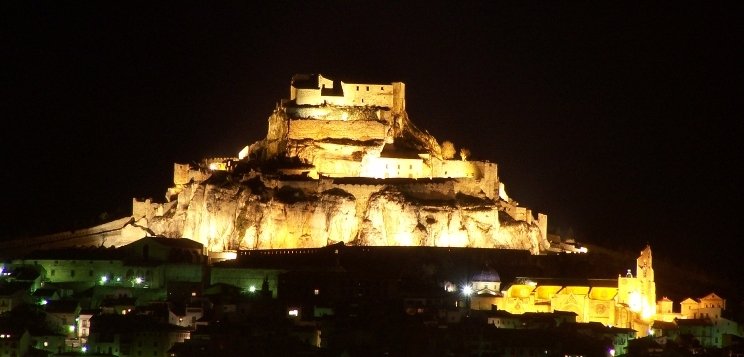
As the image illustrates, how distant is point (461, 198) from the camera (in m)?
95.7

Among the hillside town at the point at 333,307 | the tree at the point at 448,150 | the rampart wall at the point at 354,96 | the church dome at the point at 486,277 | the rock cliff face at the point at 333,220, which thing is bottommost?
the hillside town at the point at 333,307

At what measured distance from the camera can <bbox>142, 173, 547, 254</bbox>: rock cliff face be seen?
93.0 metres

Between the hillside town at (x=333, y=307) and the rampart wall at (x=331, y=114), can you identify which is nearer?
the hillside town at (x=333, y=307)

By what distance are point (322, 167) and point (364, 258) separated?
35.8 feet

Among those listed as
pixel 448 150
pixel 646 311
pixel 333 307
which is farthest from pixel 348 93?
pixel 333 307

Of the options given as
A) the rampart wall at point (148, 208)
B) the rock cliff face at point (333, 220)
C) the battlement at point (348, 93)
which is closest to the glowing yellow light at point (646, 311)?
the rock cliff face at point (333, 220)

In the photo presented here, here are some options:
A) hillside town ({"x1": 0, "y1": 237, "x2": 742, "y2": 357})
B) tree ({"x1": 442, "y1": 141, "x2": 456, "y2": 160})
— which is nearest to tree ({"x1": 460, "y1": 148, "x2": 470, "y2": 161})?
tree ({"x1": 442, "y1": 141, "x2": 456, "y2": 160})

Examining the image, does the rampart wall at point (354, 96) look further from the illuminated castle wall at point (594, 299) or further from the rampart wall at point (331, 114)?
the illuminated castle wall at point (594, 299)

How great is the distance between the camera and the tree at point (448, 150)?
4099 inches

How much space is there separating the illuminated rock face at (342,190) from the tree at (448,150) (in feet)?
1.72

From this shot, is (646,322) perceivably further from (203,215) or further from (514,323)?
(203,215)

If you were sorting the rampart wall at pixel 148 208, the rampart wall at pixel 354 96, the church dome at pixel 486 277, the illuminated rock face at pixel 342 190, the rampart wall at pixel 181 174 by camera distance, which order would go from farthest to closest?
the rampart wall at pixel 354 96 → the rampart wall at pixel 181 174 → the rampart wall at pixel 148 208 → the illuminated rock face at pixel 342 190 → the church dome at pixel 486 277

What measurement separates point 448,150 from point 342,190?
12.3 meters

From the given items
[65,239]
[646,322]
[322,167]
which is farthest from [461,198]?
[65,239]
